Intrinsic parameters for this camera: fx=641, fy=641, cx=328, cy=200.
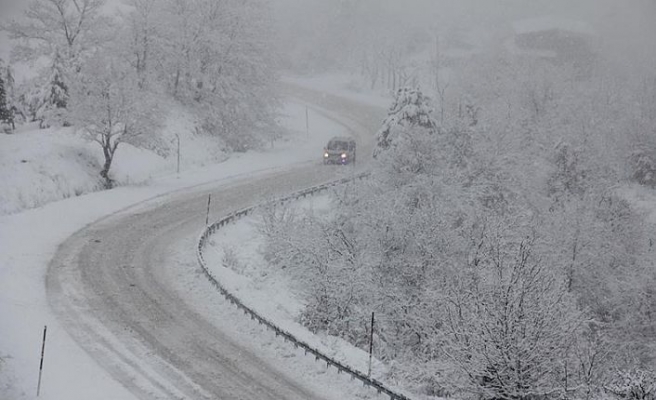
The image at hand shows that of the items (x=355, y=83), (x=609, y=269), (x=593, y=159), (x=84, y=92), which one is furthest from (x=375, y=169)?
(x=355, y=83)

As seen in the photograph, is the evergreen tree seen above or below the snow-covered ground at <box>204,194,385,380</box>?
above

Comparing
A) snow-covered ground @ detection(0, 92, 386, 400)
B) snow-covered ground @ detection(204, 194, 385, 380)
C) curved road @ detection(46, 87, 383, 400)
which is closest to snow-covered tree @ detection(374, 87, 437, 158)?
snow-covered ground @ detection(0, 92, 386, 400)

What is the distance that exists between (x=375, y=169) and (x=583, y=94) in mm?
38391

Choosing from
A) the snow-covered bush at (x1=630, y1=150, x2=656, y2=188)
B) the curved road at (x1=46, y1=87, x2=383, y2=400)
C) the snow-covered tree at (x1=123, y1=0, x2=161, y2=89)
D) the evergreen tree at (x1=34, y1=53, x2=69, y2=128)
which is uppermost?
the snow-covered tree at (x1=123, y1=0, x2=161, y2=89)

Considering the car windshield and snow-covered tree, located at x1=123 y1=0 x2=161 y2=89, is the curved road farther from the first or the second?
snow-covered tree, located at x1=123 y1=0 x2=161 y2=89

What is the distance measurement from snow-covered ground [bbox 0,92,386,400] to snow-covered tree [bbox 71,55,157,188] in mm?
2192

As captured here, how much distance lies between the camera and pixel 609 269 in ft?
104

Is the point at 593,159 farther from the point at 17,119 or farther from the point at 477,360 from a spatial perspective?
the point at 17,119

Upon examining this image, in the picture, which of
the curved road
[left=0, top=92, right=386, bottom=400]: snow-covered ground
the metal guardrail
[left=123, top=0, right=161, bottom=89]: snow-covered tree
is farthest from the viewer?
[left=123, top=0, right=161, bottom=89]: snow-covered tree

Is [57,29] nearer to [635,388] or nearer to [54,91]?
[54,91]

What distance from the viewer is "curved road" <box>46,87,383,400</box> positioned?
14930 mm

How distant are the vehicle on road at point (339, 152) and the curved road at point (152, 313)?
49.5ft

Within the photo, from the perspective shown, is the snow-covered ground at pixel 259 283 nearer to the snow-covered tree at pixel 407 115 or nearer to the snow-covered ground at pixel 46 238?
the snow-covered ground at pixel 46 238

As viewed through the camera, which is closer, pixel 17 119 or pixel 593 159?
pixel 17 119
